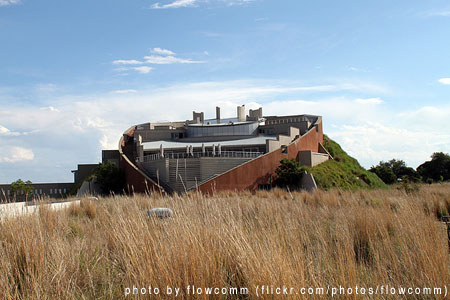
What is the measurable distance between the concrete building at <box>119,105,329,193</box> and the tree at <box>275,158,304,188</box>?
698 mm

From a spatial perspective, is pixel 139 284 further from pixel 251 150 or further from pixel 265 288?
pixel 251 150

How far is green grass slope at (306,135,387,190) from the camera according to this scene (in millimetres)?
41088

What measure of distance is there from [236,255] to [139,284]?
3.33 feet

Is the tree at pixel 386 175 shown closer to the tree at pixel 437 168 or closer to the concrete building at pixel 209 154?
the tree at pixel 437 168

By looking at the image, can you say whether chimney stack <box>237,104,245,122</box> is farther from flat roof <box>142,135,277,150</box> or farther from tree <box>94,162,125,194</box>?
tree <box>94,162,125,194</box>

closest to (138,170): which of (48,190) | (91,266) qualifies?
(48,190)

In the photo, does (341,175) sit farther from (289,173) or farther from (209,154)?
(209,154)

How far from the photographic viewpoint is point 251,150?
45312 millimetres

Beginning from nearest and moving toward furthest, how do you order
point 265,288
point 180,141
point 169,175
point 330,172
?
point 265,288 < point 169,175 < point 330,172 < point 180,141

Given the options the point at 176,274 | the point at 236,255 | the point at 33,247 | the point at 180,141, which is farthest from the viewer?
the point at 180,141

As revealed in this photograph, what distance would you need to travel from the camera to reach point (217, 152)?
141 ft

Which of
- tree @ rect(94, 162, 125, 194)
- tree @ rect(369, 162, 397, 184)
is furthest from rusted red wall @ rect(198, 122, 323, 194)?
tree @ rect(369, 162, 397, 184)

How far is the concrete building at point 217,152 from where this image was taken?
38094mm

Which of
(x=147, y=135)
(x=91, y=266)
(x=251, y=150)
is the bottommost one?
(x=91, y=266)
